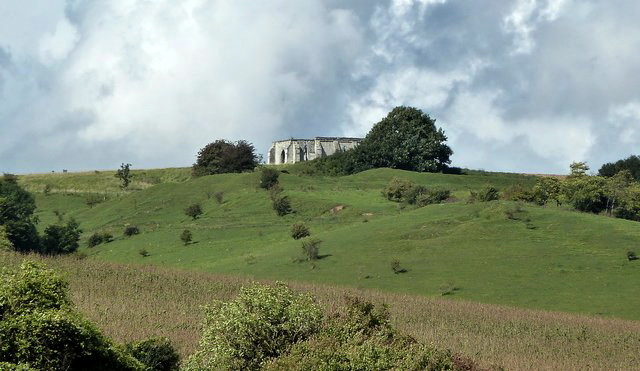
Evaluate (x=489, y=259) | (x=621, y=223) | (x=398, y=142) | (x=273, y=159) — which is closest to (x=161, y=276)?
(x=489, y=259)

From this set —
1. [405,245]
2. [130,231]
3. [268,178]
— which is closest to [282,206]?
[268,178]

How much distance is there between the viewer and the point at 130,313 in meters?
40.9

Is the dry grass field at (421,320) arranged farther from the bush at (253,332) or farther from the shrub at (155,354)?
the bush at (253,332)

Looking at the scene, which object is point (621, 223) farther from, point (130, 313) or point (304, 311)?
point (304, 311)

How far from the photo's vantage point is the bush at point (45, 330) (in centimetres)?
2120

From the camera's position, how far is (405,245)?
7369 cm

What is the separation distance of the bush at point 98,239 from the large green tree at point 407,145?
55930mm

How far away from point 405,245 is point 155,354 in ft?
157

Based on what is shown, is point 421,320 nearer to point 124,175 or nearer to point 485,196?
point 485,196

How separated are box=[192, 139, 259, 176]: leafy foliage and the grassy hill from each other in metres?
25.5

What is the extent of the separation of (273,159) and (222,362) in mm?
175224

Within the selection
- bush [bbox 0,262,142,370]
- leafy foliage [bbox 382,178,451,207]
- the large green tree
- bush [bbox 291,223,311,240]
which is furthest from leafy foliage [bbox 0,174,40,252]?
bush [bbox 0,262,142,370]

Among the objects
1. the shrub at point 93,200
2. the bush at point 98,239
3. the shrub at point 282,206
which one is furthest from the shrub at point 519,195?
the shrub at point 93,200

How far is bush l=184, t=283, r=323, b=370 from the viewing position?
2431 cm
